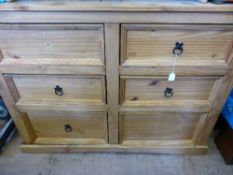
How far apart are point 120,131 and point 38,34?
0.69 m

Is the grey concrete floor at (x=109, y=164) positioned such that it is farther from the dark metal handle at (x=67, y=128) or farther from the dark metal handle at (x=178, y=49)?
the dark metal handle at (x=178, y=49)

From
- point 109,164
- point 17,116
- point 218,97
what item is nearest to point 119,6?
point 218,97

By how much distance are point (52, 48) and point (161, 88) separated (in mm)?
547

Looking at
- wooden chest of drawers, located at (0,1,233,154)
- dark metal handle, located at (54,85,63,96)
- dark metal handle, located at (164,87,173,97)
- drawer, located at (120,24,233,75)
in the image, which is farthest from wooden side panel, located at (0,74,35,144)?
dark metal handle, located at (164,87,173,97)

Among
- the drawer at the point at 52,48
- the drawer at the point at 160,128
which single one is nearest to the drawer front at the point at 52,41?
the drawer at the point at 52,48

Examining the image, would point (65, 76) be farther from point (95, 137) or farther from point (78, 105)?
point (95, 137)

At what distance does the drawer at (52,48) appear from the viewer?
77 centimetres

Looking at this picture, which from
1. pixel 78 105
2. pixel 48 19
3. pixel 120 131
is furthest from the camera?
pixel 120 131

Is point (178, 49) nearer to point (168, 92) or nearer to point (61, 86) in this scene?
point (168, 92)

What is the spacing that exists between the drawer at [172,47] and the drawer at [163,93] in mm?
56

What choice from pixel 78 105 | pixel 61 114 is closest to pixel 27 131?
pixel 61 114

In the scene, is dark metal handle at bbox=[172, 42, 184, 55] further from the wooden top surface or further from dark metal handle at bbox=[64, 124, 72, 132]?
A: dark metal handle at bbox=[64, 124, 72, 132]

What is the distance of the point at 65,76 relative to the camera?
90 cm

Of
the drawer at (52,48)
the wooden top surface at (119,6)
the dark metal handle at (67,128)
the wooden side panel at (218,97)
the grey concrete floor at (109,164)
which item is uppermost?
the wooden top surface at (119,6)
